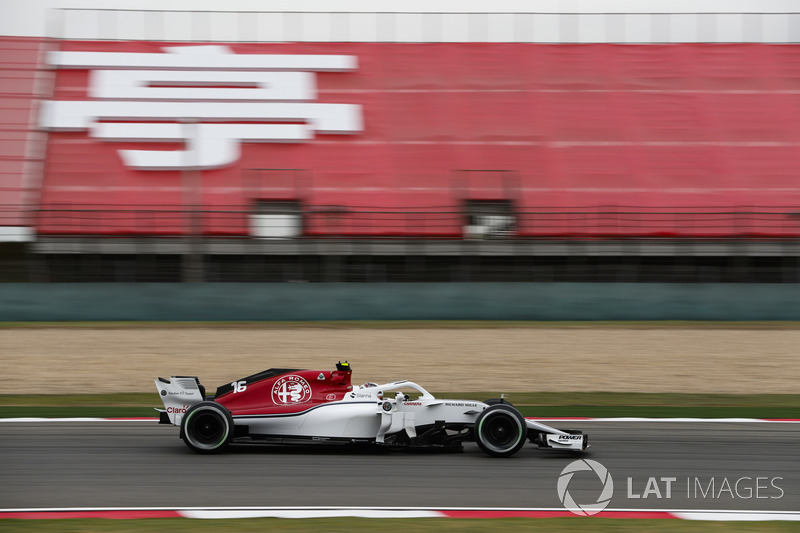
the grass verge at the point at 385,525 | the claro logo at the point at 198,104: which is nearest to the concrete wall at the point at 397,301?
the claro logo at the point at 198,104

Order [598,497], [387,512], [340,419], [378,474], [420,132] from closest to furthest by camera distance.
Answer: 1. [387,512]
2. [598,497]
3. [378,474]
4. [340,419]
5. [420,132]

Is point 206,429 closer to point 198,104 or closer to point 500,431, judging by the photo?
point 500,431

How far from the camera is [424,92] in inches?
1134

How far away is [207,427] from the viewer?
25.6 ft

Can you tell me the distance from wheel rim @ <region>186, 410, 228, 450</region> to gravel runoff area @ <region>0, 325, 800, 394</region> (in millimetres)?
4780

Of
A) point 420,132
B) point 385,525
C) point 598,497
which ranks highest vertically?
point 420,132

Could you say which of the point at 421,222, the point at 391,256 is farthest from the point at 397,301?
the point at 421,222

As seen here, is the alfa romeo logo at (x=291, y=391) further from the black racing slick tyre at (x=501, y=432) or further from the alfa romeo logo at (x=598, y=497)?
the alfa romeo logo at (x=598, y=497)

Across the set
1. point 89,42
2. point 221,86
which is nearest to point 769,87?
point 221,86

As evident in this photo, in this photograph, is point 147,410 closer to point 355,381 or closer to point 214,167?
point 355,381

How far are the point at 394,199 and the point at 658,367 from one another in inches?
472

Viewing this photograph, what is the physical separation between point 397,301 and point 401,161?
7719mm

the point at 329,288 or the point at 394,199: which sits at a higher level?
the point at 394,199

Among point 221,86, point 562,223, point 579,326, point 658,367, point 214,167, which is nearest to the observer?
point 658,367
